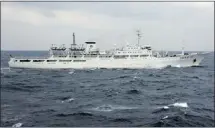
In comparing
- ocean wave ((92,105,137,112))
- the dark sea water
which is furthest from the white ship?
ocean wave ((92,105,137,112))

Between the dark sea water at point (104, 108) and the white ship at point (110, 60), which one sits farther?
the white ship at point (110, 60)

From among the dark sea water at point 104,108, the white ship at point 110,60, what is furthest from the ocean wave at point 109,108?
the white ship at point 110,60

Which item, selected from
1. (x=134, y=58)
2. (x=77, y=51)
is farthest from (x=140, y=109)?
(x=77, y=51)

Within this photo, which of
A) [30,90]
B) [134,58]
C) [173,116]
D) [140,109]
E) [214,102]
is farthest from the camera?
[134,58]

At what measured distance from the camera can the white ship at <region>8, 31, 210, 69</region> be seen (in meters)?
69.9

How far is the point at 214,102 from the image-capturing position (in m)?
29.7

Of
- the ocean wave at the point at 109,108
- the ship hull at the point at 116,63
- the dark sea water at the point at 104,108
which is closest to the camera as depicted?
the dark sea water at the point at 104,108

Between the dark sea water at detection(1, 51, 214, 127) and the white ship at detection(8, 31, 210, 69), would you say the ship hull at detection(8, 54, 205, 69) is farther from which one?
the dark sea water at detection(1, 51, 214, 127)

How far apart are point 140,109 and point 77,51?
50231 millimetres

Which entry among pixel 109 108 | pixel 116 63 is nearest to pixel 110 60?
pixel 116 63

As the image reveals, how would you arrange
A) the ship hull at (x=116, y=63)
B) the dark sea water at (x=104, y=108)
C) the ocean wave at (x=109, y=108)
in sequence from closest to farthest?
the dark sea water at (x=104, y=108) → the ocean wave at (x=109, y=108) → the ship hull at (x=116, y=63)

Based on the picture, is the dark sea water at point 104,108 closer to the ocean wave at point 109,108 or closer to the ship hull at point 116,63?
the ocean wave at point 109,108

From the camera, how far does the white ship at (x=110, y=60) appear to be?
69875 mm

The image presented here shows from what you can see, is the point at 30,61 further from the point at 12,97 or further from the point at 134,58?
the point at 12,97
